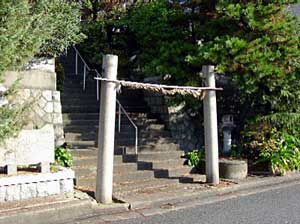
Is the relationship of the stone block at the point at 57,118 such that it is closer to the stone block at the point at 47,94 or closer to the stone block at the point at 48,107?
the stone block at the point at 48,107

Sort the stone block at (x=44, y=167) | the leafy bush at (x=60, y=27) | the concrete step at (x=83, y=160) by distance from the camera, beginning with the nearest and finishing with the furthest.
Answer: the stone block at (x=44, y=167)
the leafy bush at (x=60, y=27)
the concrete step at (x=83, y=160)

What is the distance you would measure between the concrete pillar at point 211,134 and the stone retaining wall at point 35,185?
8.85 ft

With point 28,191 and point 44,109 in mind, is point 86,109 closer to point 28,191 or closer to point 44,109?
point 44,109

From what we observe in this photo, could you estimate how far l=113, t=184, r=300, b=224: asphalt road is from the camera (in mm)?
5199

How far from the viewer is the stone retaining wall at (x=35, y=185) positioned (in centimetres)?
502

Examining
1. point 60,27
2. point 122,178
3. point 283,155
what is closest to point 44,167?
point 122,178

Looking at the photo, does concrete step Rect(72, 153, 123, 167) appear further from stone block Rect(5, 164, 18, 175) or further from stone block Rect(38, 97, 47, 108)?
stone block Rect(5, 164, 18, 175)

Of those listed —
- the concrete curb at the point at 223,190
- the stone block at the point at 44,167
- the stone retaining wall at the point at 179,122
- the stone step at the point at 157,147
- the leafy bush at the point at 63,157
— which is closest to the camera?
the stone block at the point at 44,167


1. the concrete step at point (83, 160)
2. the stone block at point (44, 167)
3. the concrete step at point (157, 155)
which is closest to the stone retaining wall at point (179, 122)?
the concrete step at point (157, 155)

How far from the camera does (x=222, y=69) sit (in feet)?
23.9

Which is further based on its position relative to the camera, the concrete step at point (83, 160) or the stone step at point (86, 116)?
the stone step at point (86, 116)

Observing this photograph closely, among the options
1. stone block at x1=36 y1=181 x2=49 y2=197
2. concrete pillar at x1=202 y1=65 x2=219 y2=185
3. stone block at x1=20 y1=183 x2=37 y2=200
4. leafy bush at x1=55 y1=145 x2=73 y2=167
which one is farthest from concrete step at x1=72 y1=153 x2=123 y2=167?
concrete pillar at x1=202 y1=65 x2=219 y2=185

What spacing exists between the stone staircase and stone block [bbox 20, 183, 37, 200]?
1157 mm

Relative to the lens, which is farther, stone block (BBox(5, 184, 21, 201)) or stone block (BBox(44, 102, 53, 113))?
stone block (BBox(44, 102, 53, 113))
